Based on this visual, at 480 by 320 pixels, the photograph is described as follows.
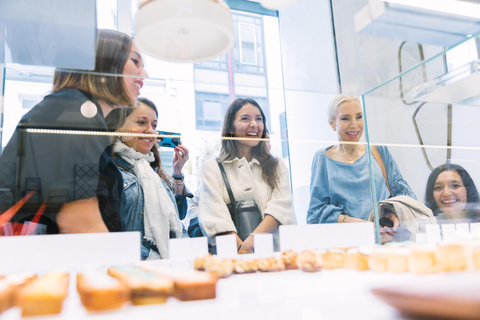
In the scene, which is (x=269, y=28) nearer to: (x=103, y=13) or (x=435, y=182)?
(x=103, y=13)

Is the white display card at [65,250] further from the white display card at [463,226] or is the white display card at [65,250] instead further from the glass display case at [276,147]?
the white display card at [463,226]

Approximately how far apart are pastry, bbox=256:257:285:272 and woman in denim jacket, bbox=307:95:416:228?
139 centimetres

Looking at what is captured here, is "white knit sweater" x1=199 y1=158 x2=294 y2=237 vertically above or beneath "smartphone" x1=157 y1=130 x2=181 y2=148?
beneath

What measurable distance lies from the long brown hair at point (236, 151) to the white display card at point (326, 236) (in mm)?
1027

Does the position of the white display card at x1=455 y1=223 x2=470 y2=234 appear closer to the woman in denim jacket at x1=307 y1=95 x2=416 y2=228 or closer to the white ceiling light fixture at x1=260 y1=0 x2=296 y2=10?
the woman in denim jacket at x1=307 y1=95 x2=416 y2=228

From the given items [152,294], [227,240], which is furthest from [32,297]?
[227,240]

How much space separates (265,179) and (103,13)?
4.32 ft

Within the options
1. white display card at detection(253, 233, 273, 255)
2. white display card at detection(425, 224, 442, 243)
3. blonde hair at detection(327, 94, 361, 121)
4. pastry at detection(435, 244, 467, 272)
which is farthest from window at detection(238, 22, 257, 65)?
pastry at detection(435, 244, 467, 272)

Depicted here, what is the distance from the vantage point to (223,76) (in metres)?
2.32

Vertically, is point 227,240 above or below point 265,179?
below

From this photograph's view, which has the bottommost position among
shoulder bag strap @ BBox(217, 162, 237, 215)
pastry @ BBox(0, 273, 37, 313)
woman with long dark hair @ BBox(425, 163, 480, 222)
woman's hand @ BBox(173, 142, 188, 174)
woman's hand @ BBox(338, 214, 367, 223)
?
woman's hand @ BBox(338, 214, 367, 223)

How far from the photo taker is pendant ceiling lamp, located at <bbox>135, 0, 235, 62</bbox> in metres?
0.82

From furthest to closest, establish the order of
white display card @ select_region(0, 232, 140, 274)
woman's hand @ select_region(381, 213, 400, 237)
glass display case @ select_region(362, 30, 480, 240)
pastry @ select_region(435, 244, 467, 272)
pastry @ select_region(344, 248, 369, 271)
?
woman's hand @ select_region(381, 213, 400, 237) < glass display case @ select_region(362, 30, 480, 240) < white display card @ select_region(0, 232, 140, 274) < pastry @ select_region(344, 248, 369, 271) < pastry @ select_region(435, 244, 467, 272)

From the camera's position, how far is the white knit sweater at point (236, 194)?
1.90 meters
